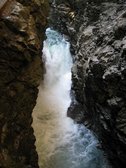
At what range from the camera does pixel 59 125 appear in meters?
17.6

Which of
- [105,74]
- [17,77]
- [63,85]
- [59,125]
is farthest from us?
[63,85]

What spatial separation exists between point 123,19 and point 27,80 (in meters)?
5.19

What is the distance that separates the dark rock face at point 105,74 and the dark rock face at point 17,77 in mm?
3189

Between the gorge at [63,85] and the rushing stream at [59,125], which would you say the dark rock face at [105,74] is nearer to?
the gorge at [63,85]

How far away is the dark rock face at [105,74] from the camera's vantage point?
12227 mm

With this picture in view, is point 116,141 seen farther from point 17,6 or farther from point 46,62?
point 46,62

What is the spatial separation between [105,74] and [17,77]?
3.92 m

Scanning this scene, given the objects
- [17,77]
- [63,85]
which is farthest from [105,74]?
[63,85]

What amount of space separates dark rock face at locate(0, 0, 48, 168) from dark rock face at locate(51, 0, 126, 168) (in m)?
3.19

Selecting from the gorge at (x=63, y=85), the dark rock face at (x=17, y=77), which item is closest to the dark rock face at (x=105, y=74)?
the gorge at (x=63, y=85)

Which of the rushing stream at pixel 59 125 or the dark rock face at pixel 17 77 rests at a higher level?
the rushing stream at pixel 59 125

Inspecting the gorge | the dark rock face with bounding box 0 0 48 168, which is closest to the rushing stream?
the gorge

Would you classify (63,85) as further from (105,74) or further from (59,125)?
(105,74)

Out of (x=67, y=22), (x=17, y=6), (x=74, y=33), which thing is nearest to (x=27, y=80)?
(x=17, y=6)
